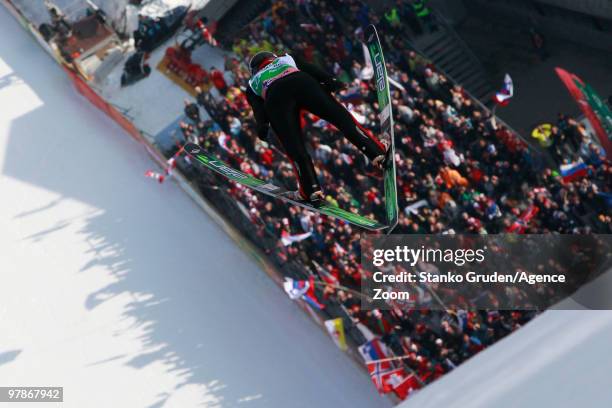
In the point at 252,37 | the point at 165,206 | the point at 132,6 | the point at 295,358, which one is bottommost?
the point at 295,358

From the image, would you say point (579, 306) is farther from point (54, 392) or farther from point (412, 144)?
point (54, 392)

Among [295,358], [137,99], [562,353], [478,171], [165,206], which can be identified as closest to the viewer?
[562,353]

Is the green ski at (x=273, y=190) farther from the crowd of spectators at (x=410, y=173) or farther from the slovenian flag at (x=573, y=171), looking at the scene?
the slovenian flag at (x=573, y=171)

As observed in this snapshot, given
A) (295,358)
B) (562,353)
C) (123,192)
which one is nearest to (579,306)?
(562,353)

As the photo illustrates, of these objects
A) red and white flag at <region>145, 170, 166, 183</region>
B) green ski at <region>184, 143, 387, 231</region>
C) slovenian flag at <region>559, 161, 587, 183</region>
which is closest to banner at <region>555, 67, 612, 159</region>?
slovenian flag at <region>559, 161, 587, 183</region>

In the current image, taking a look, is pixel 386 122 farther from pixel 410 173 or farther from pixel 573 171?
pixel 410 173

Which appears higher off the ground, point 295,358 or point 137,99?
point 137,99

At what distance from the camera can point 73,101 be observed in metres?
24.7

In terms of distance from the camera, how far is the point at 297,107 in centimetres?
1139

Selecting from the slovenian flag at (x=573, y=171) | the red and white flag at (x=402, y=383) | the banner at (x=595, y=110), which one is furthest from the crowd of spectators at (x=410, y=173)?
the banner at (x=595, y=110)

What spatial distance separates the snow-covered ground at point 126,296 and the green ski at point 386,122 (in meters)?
Answer: 6.72

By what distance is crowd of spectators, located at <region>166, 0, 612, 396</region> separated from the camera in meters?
16.1

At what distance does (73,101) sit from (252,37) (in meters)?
4.99

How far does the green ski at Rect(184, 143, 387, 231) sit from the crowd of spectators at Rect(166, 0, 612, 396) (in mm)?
3985
